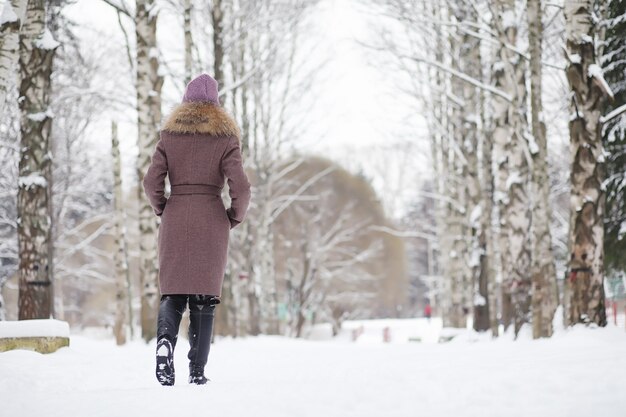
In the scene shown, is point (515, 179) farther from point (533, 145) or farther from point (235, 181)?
point (235, 181)

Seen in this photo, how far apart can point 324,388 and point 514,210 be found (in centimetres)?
Answer: 797

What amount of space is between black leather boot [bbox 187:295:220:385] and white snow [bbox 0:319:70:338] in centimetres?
246

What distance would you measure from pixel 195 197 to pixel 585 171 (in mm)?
4339

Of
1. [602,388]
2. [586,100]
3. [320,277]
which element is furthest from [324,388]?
[320,277]

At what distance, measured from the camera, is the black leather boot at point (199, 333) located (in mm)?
4255

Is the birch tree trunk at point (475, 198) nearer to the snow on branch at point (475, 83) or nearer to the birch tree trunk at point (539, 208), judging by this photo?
the snow on branch at point (475, 83)

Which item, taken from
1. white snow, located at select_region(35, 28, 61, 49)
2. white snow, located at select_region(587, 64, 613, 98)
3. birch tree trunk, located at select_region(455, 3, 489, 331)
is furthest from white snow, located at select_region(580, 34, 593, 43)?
birch tree trunk, located at select_region(455, 3, 489, 331)

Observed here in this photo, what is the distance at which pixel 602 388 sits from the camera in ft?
10.9

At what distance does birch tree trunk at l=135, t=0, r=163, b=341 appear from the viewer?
33.3 feet

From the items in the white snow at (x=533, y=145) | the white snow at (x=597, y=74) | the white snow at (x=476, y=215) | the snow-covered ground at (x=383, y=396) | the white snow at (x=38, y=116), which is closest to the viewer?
the snow-covered ground at (x=383, y=396)

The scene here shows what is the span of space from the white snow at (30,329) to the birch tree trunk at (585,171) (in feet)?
15.5

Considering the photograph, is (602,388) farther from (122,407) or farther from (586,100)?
(586,100)

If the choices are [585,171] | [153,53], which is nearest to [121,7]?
[153,53]

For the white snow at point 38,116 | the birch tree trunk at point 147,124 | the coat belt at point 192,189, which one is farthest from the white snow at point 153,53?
the coat belt at point 192,189
